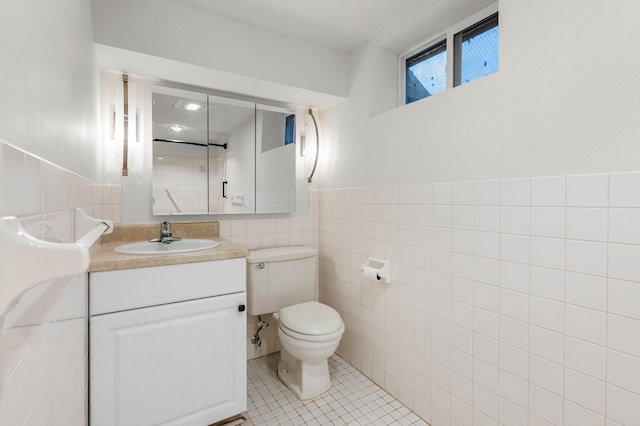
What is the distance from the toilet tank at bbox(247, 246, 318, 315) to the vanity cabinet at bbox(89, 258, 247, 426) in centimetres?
43

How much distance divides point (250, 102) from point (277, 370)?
1.88m

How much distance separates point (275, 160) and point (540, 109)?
1.67m

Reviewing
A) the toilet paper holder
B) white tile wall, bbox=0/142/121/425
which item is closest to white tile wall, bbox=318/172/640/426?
the toilet paper holder

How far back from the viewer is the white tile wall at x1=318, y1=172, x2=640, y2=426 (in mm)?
999

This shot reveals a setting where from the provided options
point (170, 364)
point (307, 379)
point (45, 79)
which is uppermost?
point (45, 79)

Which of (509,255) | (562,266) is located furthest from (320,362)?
(562,266)

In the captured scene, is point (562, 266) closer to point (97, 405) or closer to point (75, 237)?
point (75, 237)

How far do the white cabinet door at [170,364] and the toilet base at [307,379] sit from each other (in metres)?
0.37

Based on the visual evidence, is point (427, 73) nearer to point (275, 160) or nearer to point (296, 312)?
point (275, 160)

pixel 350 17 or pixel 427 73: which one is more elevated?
pixel 350 17

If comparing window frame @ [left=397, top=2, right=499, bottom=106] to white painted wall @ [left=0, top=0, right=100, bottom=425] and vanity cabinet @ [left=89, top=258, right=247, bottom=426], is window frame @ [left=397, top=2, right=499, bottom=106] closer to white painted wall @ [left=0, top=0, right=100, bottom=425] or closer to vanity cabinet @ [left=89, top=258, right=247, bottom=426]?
vanity cabinet @ [left=89, top=258, right=247, bottom=426]

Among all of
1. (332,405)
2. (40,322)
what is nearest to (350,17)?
(40,322)

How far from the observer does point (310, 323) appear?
1.78 meters

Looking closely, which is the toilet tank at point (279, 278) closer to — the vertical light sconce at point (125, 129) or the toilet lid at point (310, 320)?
the toilet lid at point (310, 320)
